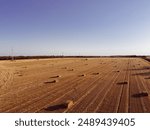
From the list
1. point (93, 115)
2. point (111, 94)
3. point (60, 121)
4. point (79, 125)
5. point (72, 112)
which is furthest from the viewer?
point (111, 94)

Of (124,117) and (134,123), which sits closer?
(134,123)

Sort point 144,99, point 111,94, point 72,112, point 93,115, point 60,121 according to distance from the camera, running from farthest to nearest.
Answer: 1. point 111,94
2. point 144,99
3. point 72,112
4. point 93,115
5. point 60,121

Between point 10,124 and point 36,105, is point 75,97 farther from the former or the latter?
point 10,124

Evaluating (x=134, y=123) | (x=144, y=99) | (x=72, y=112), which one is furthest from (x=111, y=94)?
(x=134, y=123)

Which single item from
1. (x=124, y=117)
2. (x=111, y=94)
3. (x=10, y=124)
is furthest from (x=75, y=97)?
(x=10, y=124)

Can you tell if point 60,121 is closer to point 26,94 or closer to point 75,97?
point 75,97

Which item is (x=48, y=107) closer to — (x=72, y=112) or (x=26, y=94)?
(x=72, y=112)

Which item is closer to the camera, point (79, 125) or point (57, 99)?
point (79, 125)

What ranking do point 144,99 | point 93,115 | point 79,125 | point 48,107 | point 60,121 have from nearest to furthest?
point 79,125, point 60,121, point 93,115, point 48,107, point 144,99

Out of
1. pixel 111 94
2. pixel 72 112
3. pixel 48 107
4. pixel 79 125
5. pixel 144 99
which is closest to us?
pixel 79 125
